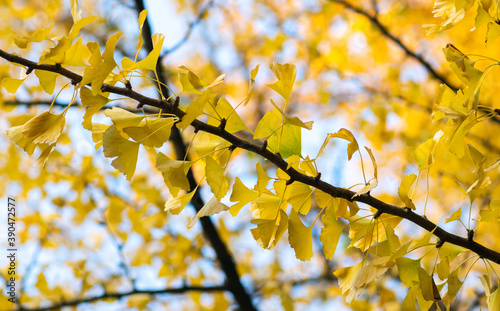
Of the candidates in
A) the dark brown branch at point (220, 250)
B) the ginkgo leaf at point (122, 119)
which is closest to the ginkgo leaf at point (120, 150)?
the ginkgo leaf at point (122, 119)

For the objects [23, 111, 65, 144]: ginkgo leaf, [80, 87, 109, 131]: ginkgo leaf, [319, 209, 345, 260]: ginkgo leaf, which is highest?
[23, 111, 65, 144]: ginkgo leaf

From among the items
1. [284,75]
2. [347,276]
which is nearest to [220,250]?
[347,276]

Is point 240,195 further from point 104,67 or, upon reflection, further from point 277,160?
point 104,67

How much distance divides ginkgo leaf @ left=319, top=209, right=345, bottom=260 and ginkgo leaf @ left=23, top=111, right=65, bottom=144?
0.30 meters

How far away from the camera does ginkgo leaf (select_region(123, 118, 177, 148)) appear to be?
1.28 ft

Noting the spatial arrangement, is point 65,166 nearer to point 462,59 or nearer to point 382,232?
point 382,232

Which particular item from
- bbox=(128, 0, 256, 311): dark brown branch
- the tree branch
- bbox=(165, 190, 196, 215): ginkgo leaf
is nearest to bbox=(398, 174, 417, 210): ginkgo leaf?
the tree branch

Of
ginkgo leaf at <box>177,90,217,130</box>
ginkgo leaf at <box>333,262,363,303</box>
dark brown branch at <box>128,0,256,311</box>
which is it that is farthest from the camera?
dark brown branch at <box>128,0,256,311</box>

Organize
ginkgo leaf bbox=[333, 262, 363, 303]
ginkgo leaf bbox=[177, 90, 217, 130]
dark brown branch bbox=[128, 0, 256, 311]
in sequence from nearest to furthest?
ginkgo leaf bbox=[177, 90, 217, 130]
ginkgo leaf bbox=[333, 262, 363, 303]
dark brown branch bbox=[128, 0, 256, 311]

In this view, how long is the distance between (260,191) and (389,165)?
162 cm

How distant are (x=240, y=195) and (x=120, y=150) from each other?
0.14 metres

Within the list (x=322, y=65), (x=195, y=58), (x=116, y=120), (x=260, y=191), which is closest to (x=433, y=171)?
(x=322, y=65)

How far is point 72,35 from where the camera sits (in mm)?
398

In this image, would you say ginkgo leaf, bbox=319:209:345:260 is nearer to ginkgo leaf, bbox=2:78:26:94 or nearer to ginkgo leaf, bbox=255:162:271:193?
ginkgo leaf, bbox=255:162:271:193
